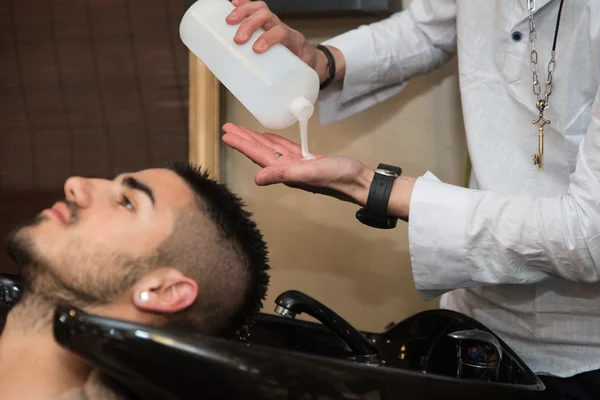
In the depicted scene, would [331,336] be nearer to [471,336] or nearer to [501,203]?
[471,336]

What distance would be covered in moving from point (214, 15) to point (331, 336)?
25.8 inches

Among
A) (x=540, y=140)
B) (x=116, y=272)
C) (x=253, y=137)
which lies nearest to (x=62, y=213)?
(x=116, y=272)

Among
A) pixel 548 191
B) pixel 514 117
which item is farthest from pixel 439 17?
pixel 548 191

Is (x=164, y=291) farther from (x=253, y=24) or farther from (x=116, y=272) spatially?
(x=253, y=24)

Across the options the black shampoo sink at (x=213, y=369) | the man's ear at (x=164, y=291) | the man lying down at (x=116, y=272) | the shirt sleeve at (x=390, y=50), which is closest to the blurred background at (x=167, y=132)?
the shirt sleeve at (x=390, y=50)

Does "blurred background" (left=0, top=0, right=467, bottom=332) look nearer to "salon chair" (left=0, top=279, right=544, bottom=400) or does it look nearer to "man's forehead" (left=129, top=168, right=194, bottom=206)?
"man's forehead" (left=129, top=168, right=194, bottom=206)

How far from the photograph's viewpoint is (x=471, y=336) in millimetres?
1074

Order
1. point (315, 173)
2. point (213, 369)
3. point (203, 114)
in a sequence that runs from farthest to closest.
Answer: point (203, 114), point (315, 173), point (213, 369)

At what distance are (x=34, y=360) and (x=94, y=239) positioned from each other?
20cm

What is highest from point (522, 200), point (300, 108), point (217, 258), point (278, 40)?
point (278, 40)

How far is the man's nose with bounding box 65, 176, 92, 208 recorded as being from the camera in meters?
1.08

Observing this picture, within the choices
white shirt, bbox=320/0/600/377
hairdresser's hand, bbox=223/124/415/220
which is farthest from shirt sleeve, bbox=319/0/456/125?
hairdresser's hand, bbox=223/124/415/220

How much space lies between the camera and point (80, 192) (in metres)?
1.09

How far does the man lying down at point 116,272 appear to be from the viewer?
3.29 ft
